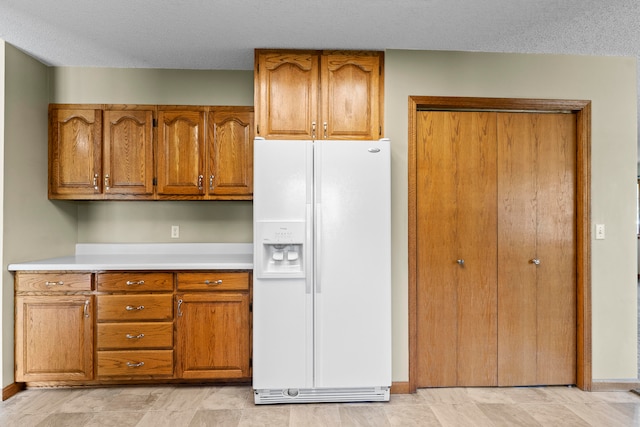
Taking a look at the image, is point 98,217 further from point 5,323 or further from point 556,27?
point 556,27

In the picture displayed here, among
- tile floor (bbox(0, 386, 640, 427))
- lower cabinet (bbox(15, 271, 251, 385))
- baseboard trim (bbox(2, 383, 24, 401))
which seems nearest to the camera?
tile floor (bbox(0, 386, 640, 427))

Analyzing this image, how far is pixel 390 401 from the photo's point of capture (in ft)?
9.04

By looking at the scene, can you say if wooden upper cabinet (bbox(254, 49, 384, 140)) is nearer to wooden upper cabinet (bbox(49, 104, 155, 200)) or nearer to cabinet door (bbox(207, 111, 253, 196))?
cabinet door (bbox(207, 111, 253, 196))

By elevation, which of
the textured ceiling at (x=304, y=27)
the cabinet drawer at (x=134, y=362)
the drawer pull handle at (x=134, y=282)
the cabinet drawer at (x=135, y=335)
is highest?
the textured ceiling at (x=304, y=27)

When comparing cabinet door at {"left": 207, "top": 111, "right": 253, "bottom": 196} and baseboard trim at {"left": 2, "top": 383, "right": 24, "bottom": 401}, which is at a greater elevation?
cabinet door at {"left": 207, "top": 111, "right": 253, "bottom": 196}

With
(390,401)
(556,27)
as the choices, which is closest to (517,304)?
(390,401)

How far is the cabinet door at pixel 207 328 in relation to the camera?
2885 mm

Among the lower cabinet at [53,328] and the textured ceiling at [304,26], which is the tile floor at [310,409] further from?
the textured ceiling at [304,26]

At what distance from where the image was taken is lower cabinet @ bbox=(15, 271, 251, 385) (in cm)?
285

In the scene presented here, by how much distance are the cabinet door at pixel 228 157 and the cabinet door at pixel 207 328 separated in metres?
0.81

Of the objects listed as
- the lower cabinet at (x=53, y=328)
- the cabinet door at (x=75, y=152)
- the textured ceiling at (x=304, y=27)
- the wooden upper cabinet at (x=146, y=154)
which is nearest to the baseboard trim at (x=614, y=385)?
the textured ceiling at (x=304, y=27)

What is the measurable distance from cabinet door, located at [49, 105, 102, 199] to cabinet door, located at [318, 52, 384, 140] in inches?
68.0

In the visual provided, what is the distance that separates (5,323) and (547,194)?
3.76m

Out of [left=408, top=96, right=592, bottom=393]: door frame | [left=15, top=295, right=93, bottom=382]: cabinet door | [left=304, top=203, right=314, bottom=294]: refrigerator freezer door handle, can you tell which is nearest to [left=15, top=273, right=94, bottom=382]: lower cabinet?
[left=15, top=295, right=93, bottom=382]: cabinet door
